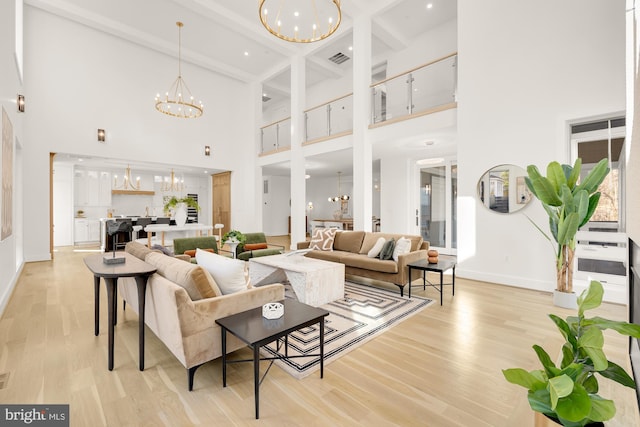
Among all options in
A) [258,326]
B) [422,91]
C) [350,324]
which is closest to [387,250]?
[350,324]

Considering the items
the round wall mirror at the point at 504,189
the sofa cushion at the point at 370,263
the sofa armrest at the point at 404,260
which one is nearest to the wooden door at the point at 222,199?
the sofa cushion at the point at 370,263

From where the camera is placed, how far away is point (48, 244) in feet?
23.0

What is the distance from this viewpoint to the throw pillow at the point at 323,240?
234 inches

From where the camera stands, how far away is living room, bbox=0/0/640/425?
4332 millimetres

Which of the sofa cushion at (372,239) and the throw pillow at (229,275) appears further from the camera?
the sofa cushion at (372,239)

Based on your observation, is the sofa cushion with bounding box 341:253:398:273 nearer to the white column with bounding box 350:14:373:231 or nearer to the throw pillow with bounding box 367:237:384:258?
the throw pillow with bounding box 367:237:384:258

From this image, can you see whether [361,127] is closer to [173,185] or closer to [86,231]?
[173,185]

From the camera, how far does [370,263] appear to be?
15.5 feet

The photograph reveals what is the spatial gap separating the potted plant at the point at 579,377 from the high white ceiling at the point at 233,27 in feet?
25.0

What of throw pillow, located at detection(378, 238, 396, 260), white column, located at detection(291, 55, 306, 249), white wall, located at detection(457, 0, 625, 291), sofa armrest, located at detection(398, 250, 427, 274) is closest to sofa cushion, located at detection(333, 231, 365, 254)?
throw pillow, located at detection(378, 238, 396, 260)

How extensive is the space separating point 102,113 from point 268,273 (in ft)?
22.3

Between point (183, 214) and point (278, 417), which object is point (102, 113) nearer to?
point (183, 214)

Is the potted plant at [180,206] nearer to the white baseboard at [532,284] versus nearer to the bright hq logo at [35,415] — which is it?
the bright hq logo at [35,415]

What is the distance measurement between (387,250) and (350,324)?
1832mm
